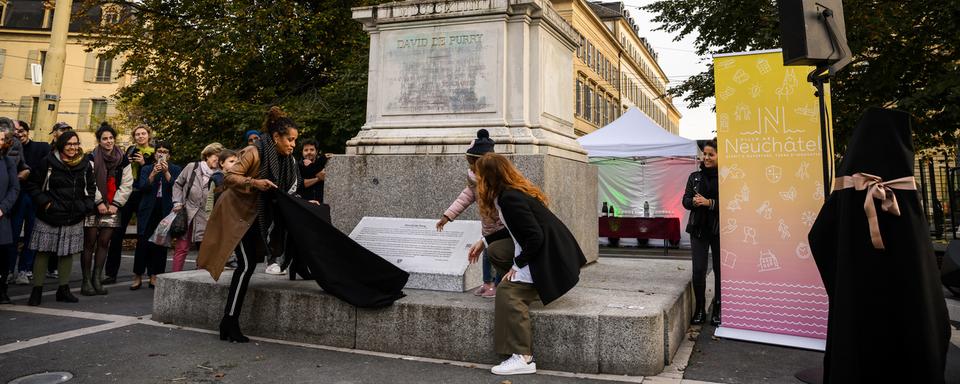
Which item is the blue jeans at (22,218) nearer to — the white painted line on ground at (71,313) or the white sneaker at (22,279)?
the white sneaker at (22,279)

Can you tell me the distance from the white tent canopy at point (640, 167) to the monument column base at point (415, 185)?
9260 mm

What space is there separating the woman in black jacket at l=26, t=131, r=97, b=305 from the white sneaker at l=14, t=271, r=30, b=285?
6.96 feet

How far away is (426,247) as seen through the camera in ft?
16.3

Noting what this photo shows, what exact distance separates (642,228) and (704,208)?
8.81m

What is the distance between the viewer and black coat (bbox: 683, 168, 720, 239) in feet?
17.3

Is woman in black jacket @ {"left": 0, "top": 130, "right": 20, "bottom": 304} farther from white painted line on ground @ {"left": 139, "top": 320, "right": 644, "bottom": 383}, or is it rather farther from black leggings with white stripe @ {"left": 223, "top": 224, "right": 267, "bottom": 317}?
black leggings with white stripe @ {"left": 223, "top": 224, "right": 267, "bottom": 317}

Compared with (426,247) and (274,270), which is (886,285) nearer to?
(426,247)

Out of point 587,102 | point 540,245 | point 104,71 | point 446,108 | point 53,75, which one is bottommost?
point 540,245

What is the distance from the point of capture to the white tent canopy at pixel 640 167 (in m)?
15.0

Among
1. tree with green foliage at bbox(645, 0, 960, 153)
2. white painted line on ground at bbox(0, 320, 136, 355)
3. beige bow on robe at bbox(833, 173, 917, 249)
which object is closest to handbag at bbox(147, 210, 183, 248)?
white painted line on ground at bbox(0, 320, 136, 355)

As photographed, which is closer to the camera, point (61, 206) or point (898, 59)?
point (61, 206)

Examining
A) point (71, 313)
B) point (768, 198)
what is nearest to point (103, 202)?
point (71, 313)

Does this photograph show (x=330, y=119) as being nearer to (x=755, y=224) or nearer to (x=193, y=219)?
(x=193, y=219)

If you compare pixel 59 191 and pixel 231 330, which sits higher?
pixel 59 191
